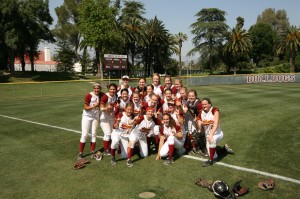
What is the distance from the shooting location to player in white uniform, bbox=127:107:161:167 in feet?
22.9

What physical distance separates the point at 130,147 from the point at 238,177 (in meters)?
2.49

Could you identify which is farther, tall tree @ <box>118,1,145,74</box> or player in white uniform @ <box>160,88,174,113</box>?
tall tree @ <box>118,1,145,74</box>

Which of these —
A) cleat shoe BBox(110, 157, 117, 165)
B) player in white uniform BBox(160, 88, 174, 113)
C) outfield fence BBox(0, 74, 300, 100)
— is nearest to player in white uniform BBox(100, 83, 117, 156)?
cleat shoe BBox(110, 157, 117, 165)

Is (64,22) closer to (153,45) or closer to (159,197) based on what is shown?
(153,45)

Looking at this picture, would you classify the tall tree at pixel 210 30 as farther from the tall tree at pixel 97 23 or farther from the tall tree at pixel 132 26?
the tall tree at pixel 97 23

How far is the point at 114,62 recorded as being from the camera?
3120cm

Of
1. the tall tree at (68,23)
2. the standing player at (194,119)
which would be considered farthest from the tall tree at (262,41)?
the standing player at (194,119)

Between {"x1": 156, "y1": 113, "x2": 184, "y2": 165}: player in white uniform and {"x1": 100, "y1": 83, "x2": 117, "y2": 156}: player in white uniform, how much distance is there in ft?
4.43

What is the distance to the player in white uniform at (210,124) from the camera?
6516 millimetres

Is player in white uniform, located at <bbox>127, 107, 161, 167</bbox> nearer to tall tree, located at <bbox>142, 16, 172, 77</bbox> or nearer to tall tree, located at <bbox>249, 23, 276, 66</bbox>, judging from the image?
tall tree, located at <bbox>142, 16, 172, 77</bbox>

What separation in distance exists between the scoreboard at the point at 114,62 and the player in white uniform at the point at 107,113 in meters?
23.7

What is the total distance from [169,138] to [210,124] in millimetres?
1008

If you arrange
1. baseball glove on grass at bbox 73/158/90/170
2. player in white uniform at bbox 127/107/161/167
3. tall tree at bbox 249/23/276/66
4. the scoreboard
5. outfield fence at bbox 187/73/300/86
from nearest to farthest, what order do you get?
baseball glove on grass at bbox 73/158/90/170, player in white uniform at bbox 127/107/161/167, the scoreboard, outfield fence at bbox 187/73/300/86, tall tree at bbox 249/23/276/66

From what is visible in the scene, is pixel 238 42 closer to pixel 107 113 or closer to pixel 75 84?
pixel 75 84
